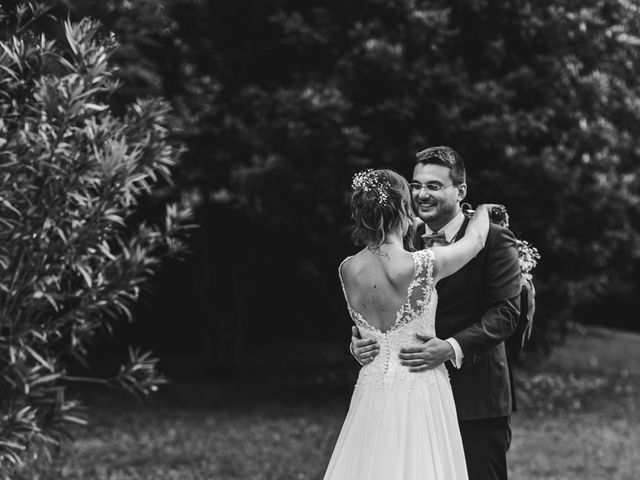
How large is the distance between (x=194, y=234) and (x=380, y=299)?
390 inches

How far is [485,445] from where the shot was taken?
4867mm

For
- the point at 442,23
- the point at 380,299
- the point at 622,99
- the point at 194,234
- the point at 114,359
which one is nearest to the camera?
the point at 380,299

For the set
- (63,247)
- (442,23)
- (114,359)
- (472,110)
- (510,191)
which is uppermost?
(442,23)

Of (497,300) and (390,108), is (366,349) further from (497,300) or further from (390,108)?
(390,108)

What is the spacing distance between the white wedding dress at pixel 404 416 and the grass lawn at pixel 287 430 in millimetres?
4169

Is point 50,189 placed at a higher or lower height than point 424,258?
higher

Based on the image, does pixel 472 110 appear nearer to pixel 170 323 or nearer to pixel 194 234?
pixel 194 234

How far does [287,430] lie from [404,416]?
21.0ft

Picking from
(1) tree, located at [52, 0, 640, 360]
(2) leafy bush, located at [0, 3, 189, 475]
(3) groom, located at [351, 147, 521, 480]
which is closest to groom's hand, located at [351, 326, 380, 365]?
(3) groom, located at [351, 147, 521, 480]

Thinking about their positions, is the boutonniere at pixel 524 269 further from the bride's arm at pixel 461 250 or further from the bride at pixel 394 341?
the bride at pixel 394 341

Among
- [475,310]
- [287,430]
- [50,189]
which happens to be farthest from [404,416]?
[287,430]

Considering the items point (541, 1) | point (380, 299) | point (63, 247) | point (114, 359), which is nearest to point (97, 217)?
point (63, 247)

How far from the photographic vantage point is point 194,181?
1277cm

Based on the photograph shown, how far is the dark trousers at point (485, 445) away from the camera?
4.79m
